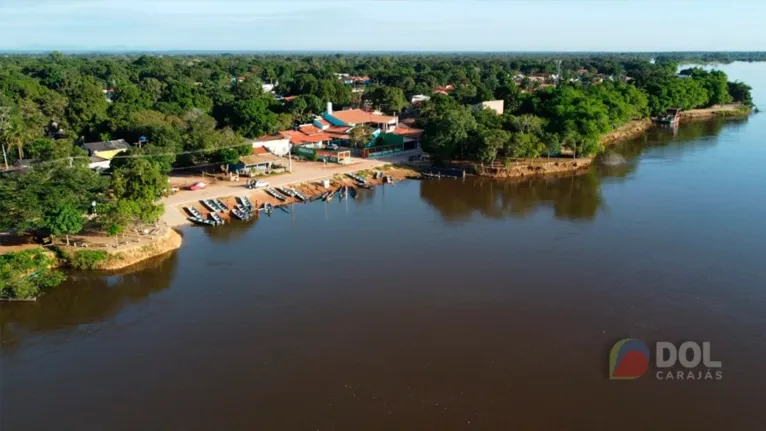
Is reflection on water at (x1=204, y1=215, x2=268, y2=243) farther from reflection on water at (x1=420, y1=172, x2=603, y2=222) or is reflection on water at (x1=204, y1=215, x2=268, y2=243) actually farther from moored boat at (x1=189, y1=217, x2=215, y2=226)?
reflection on water at (x1=420, y1=172, x2=603, y2=222)

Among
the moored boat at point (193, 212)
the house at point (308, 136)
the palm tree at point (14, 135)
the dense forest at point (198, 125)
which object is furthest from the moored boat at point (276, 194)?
the palm tree at point (14, 135)

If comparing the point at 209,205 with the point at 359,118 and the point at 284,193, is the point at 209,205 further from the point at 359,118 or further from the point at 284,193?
the point at 359,118

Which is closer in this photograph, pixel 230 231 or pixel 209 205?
pixel 230 231

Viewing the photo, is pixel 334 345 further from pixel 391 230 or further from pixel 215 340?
pixel 391 230

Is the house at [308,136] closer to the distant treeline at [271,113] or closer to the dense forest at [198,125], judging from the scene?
the distant treeline at [271,113]

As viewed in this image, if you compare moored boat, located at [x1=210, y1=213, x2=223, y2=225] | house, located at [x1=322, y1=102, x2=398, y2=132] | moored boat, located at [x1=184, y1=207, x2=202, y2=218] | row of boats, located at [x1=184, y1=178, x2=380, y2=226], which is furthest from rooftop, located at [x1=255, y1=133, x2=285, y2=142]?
moored boat, located at [x1=210, y1=213, x2=223, y2=225]

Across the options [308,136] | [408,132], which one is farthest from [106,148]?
[408,132]
